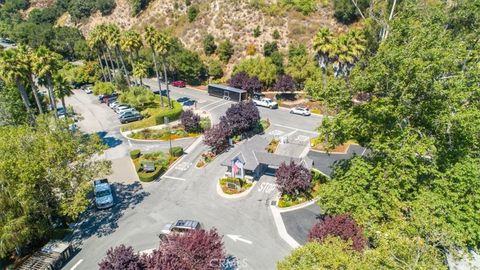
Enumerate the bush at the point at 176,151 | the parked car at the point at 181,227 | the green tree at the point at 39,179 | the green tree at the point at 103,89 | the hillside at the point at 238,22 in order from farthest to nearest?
the hillside at the point at 238,22, the green tree at the point at 103,89, the bush at the point at 176,151, the parked car at the point at 181,227, the green tree at the point at 39,179

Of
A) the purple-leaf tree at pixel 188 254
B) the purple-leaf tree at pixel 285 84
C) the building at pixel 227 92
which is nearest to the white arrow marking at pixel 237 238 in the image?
the purple-leaf tree at pixel 188 254

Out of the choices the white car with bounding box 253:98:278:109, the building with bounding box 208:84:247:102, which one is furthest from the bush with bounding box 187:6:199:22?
the white car with bounding box 253:98:278:109

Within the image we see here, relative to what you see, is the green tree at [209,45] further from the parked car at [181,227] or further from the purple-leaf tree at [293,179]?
the parked car at [181,227]

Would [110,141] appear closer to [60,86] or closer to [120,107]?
[60,86]

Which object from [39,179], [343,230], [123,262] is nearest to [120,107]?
[39,179]

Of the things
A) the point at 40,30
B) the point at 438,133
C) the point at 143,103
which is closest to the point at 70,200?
the point at 438,133

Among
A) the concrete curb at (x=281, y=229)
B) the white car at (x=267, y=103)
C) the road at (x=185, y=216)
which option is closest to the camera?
the road at (x=185, y=216)

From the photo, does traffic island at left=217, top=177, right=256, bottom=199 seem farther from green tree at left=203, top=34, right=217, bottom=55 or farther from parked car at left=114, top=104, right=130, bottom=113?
green tree at left=203, top=34, right=217, bottom=55
